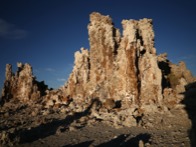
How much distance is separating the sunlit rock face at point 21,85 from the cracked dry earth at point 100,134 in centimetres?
1996

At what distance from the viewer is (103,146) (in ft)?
45.6

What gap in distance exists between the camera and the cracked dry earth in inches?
571

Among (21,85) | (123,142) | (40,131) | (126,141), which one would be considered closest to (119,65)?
(40,131)

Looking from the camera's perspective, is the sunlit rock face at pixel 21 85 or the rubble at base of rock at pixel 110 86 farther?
the sunlit rock face at pixel 21 85

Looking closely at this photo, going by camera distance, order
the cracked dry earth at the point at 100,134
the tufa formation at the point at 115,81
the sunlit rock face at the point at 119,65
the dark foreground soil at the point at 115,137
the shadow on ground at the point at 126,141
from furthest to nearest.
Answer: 1. the sunlit rock face at the point at 119,65
2. the tufa formation at the point at 115,81
3. the cracked dry earth at the point at 100,134
4. the dark foreground soil at the point at 115,137
5. the shadow on ground at the point at 126,141

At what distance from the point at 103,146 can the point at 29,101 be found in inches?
1134

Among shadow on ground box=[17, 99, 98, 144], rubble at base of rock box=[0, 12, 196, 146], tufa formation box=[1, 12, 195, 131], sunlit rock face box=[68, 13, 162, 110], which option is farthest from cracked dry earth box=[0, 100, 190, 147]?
sunlit rock face box=[68, 13, 162, 110]

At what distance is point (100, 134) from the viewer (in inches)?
659

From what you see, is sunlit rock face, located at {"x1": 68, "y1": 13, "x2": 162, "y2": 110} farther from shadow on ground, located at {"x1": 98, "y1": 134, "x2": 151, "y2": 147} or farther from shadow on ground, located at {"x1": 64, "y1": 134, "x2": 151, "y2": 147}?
shadow on ground, located at {"x1": 64, "y1": 134, "x2": 151, "y2": 147}

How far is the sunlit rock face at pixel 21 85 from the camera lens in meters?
41.3

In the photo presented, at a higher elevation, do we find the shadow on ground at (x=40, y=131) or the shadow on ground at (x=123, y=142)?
the shadow on ground at (x=40, y=131)

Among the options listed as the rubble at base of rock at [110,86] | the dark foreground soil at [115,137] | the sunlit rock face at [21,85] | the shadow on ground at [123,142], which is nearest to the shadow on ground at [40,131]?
the dark foreground soil at [115,137]

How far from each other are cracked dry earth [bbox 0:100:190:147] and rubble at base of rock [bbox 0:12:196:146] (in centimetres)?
40

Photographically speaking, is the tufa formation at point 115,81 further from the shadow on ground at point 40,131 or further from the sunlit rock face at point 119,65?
the shadow on ground at point 40,131
